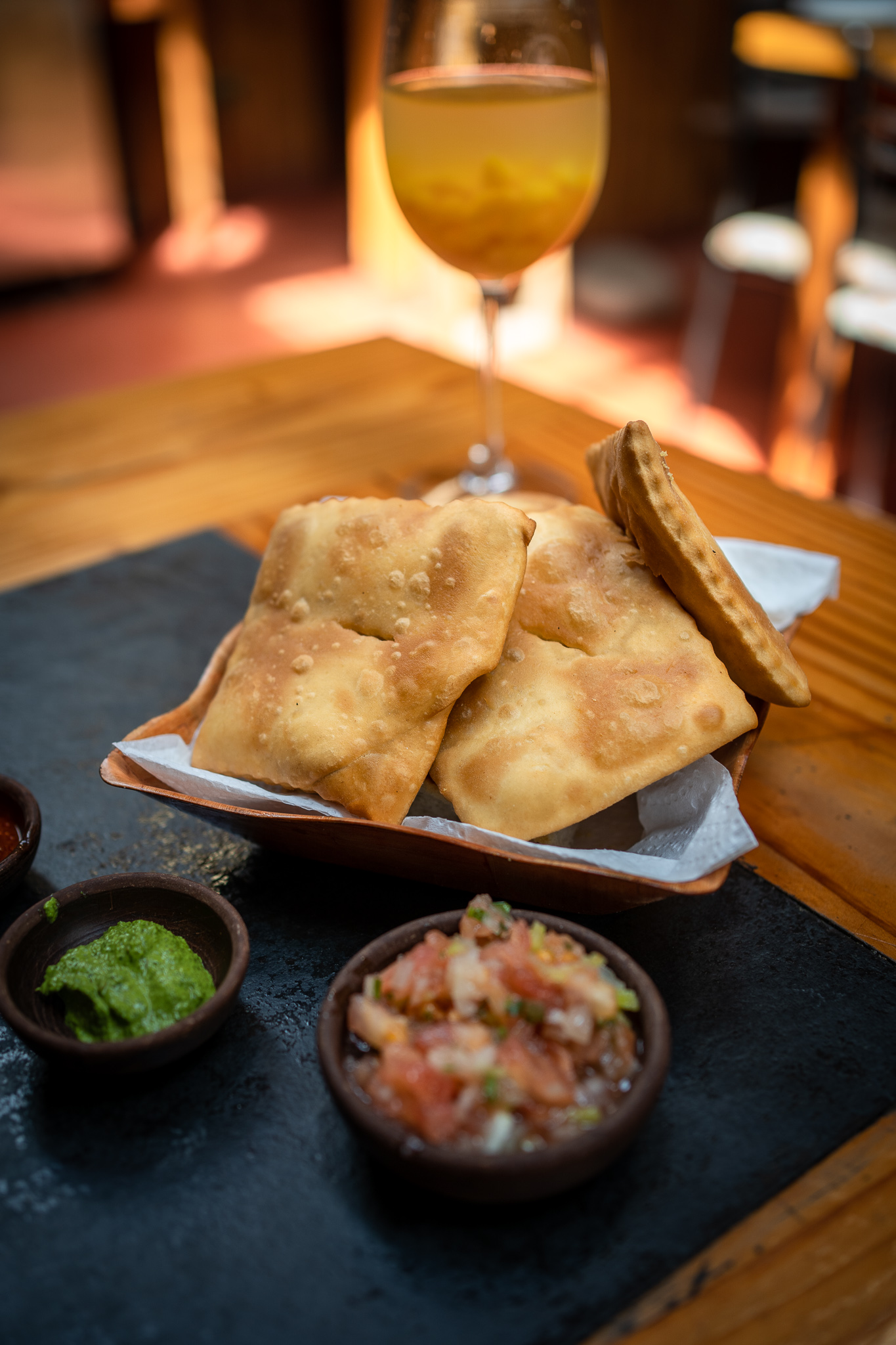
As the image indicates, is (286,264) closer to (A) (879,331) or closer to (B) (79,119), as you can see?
(B) (79,119)

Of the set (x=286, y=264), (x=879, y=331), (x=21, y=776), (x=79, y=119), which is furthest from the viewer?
(x=286, y=264)

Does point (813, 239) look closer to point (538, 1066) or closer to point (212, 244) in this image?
point (538, 1066)

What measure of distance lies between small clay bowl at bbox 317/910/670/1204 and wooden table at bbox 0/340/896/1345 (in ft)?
0.31

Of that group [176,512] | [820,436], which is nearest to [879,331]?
[820,436]

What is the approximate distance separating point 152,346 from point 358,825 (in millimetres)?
4602

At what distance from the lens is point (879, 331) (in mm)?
3086

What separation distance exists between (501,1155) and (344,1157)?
150 mm

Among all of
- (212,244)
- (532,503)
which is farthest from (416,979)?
(212,244)

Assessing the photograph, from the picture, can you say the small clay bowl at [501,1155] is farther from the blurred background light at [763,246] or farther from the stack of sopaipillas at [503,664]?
the blurred background light at [763,246]

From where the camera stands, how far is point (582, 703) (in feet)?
3.06

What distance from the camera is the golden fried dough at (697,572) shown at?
950 millimetres

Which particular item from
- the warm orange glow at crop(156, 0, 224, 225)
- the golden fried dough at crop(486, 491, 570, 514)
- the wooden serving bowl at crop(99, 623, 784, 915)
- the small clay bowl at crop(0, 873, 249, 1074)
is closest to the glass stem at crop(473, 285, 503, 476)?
the golden fried dough at crop(486, 491, 570, 514)

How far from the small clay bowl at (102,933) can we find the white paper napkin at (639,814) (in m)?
0.10

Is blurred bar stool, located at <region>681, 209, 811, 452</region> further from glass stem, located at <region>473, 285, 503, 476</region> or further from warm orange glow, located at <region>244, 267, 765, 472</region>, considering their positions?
glass stem, located at <region>473, 285, 503, 476</region>
